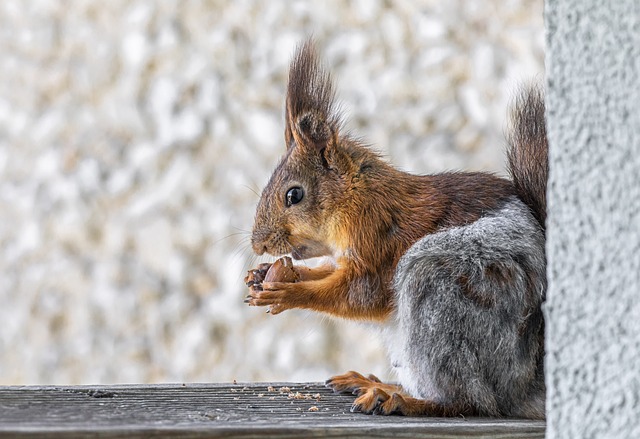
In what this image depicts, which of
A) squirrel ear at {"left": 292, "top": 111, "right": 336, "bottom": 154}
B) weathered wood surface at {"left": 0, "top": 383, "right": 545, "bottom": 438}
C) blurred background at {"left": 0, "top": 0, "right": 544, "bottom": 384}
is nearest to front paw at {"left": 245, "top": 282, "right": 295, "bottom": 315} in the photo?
weathered wood surface at {"left": 0, "top": 383, "right": 545, "bottom": 438}

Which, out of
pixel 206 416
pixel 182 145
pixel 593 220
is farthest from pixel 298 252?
pixel 182 145

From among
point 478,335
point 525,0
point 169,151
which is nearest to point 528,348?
point 478,335

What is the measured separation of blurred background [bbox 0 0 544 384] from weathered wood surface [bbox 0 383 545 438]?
1.53 m

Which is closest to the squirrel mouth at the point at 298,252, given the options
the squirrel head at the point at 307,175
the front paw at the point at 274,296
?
the squirrel head at the point at 307,175

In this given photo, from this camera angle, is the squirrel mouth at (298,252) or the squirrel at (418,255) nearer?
the squirrel at (418,255)

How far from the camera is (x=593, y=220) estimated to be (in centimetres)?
75

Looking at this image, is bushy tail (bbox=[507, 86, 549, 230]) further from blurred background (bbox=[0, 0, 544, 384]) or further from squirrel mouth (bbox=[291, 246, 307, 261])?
blurred background (bbox=[0, 0, 544, 384])

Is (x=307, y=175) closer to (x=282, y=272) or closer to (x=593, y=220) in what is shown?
(x=282, y=272)

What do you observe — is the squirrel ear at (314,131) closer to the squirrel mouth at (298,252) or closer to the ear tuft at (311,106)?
the ear tuft at (311,106)

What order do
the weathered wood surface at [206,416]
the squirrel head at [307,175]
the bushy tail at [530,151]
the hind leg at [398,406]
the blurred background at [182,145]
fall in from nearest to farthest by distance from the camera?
the weathered wood surface at [206,416] → the hind leg at [398,406] → the bushy tail at [530,151] → the squirrel head at [307,175] → the blurred background at [182,145]

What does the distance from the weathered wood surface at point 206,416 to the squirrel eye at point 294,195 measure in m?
0.26

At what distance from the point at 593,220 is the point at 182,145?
2377 millimetres

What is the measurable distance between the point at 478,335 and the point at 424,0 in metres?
1.92

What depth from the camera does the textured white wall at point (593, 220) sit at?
2.41ft
